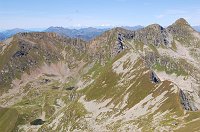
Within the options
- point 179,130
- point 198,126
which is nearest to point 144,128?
point 179,130

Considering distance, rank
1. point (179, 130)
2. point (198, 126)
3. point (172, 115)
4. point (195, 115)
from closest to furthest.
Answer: point (198, 126)
point (179, 130)
point (195, 115)
point (172, 115)

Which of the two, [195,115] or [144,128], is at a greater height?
[195,115]

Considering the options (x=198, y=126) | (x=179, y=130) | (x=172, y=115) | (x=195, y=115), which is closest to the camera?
(x=198, y=126)

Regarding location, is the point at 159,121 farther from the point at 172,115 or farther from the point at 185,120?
the point at 185,120

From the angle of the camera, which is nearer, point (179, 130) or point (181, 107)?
point (179, 130)

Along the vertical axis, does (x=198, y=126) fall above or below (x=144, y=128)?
above

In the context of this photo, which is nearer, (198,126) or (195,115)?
(198,126)

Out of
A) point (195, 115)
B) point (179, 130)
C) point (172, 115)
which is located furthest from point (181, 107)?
point (179, 130)

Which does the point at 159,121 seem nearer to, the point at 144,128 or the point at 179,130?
the point at 144,128

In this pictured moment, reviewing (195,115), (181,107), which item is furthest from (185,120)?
(181,107)
